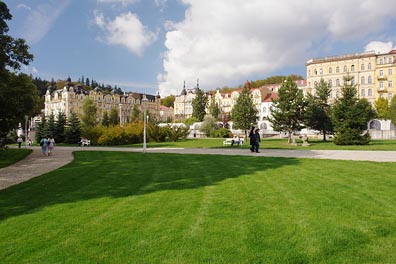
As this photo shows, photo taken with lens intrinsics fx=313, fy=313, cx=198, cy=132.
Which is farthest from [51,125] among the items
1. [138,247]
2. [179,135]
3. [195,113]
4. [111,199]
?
[138,247]

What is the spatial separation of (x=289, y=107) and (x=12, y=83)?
87.0 feet

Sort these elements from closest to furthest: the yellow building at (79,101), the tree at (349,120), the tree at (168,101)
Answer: the tree at (349,120) < the yellow building at (79,101) < the tree at (168,101)

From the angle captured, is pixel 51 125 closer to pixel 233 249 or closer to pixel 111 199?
pixel 111 199

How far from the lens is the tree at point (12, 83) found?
19.1 metres

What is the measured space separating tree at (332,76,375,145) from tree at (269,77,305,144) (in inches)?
170

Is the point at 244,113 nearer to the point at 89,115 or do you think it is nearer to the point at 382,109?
the point at 382,109

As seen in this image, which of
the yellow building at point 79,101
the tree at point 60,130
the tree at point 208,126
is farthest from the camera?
the yellow building at point 79,101

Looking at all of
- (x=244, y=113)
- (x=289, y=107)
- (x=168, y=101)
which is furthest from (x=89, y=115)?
(x=168, y=101)

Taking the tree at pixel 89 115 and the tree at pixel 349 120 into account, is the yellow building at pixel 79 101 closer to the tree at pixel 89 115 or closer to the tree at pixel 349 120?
the tree at pixel 89 115

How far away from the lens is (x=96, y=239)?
15.5ft

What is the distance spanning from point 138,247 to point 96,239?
790 millimetres

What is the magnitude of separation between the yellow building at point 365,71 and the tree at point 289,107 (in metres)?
40.8

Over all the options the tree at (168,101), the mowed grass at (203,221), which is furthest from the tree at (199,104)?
the tree at (168,101)

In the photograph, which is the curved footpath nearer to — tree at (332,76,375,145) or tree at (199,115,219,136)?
tree at (332,76,375,145)
